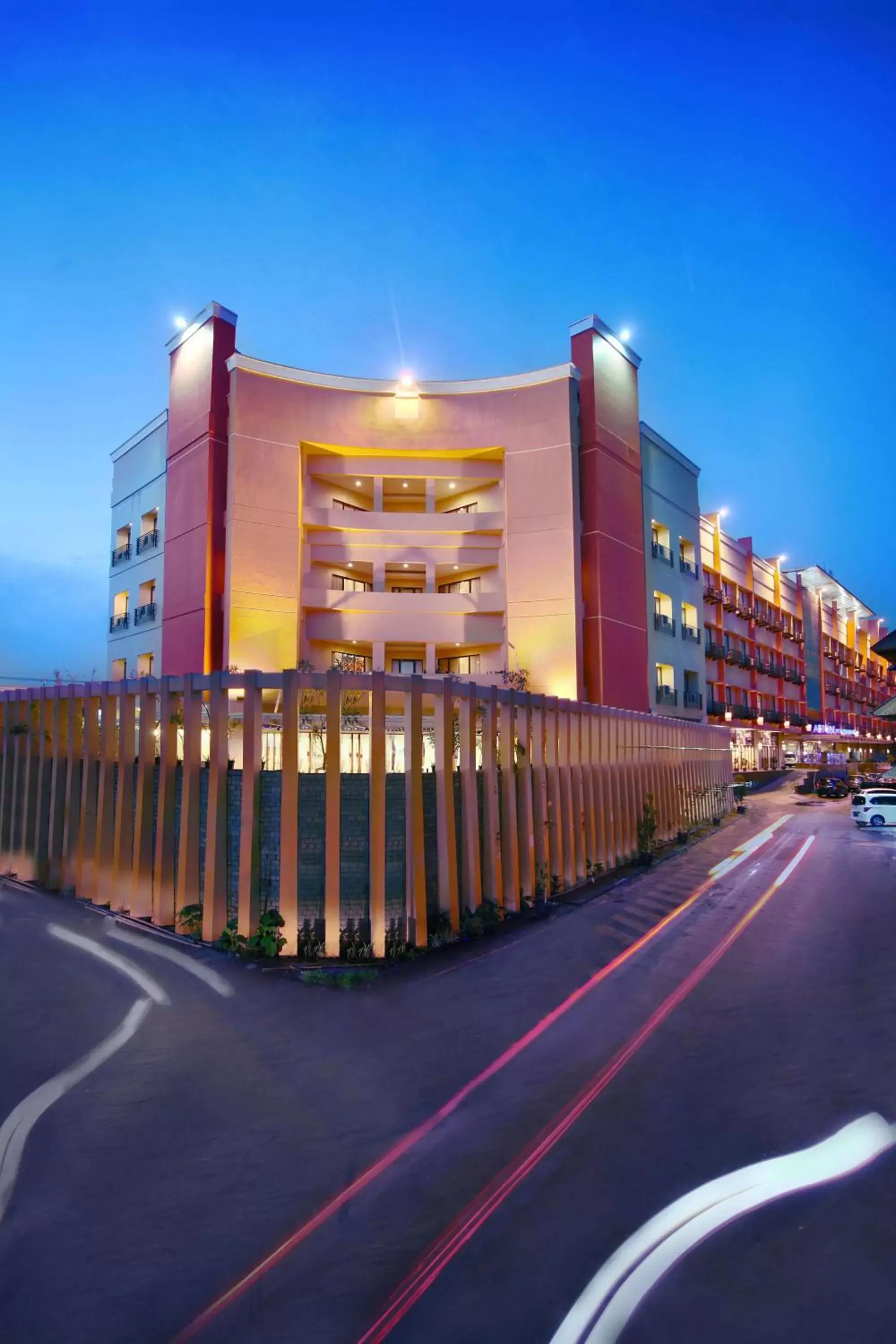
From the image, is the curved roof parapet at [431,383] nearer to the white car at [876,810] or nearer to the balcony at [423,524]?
the balcony at [423,524]

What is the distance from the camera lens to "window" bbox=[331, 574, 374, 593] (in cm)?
3294

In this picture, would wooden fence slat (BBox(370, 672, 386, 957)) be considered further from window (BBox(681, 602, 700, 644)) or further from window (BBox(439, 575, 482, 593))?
window (BBox(681, 602, 700, 644))

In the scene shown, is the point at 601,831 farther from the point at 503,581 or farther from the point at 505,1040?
the point at 503,581

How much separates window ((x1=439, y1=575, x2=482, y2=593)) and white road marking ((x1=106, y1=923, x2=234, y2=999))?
2444cm

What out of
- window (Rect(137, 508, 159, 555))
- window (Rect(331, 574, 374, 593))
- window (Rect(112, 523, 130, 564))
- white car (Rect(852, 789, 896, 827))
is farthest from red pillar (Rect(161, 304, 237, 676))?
white car (Rect(852, 789, 896, 827))

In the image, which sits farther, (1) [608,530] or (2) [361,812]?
(1) [608,530]

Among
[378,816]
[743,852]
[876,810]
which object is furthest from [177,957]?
[876,810]

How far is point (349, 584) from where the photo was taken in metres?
34.4

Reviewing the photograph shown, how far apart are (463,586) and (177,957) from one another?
1067 inches

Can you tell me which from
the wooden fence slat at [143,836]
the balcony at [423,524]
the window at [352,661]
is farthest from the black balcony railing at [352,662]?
the wooden fence slat at [143,836]

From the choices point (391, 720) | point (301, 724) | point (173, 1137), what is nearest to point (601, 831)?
point (391, 720)

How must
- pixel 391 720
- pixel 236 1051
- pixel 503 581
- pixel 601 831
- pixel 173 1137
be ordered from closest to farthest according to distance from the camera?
pixel 173 1137, pixel 236 1051, pixel 391 720, pixel 601 831, pixel 503 581

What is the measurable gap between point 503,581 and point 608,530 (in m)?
5.11

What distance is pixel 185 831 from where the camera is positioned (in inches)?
375
